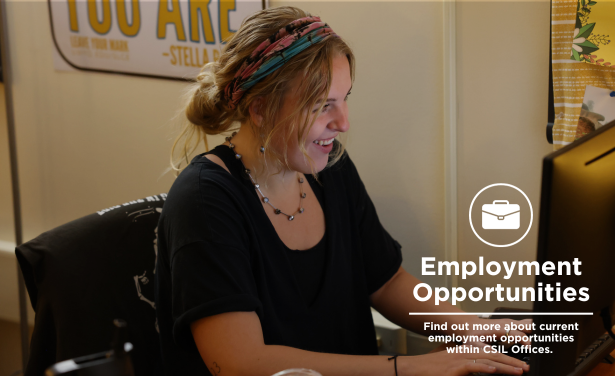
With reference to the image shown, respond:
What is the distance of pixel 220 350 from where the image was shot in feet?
2.96

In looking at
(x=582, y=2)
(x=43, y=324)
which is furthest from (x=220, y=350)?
(x=582, y=2)

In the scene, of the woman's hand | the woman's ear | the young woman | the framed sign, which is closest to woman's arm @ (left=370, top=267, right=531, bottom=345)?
the young woman

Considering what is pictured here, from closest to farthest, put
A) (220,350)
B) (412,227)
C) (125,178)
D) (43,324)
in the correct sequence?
(220,350) → (43,324) → (412,227) → (125,178)

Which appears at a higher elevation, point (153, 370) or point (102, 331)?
point (102, 331)

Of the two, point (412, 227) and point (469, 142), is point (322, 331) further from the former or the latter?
point (469, 142)

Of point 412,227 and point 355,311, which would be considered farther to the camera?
point 412,227

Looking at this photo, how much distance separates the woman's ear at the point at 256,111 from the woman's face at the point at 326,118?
5 cm

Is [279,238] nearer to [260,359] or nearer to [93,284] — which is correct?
[260,359]

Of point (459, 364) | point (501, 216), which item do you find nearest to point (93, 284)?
point (459, 364)

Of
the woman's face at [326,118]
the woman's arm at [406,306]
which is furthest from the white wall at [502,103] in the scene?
the woman's face at [326,118]

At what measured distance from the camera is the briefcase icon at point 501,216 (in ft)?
4.40

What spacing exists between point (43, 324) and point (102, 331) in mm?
110

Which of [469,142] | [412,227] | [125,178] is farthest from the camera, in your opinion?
[125,178]

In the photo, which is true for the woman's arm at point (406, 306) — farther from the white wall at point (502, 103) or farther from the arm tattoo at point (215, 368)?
the arm tattoo at point (215, 368)
